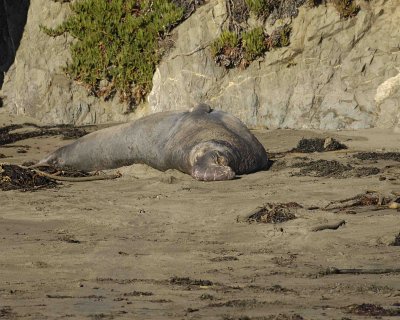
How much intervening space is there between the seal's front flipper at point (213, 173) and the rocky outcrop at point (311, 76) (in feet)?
13.2

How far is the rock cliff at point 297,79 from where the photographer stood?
14.1m

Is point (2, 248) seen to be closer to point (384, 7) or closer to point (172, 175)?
point (172, 175)

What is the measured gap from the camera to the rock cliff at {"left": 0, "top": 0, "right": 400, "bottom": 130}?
14.1m

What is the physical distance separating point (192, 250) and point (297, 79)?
7956 mm

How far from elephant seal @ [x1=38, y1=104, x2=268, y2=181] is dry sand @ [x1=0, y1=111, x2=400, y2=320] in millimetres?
255

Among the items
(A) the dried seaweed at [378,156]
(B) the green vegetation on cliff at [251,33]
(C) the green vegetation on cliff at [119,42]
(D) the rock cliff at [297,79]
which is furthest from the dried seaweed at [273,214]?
(C) the green vegetation on cliff at [119,42]

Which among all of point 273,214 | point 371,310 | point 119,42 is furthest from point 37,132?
point 371,310

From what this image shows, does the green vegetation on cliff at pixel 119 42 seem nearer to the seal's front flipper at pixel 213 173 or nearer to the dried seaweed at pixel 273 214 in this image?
the seal's front flipper at pixel 213 173

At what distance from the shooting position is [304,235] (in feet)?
23.7

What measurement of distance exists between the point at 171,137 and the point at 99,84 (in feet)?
15.4

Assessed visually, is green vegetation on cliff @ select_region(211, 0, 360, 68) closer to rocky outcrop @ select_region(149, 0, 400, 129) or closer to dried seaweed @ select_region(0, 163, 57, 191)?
rocky outcrop @ select_region(149, 0, 400, 129)

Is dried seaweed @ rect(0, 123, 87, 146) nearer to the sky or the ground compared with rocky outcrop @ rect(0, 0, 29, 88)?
nearer to the ground

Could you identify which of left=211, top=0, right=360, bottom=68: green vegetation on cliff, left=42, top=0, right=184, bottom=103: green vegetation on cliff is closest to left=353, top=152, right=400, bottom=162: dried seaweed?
left=211, top=0, right=360, bottom=68: green vegetation on cliff

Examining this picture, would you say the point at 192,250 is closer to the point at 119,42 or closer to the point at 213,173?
the point at 213,173
